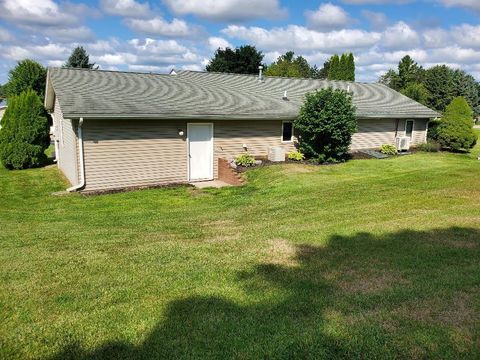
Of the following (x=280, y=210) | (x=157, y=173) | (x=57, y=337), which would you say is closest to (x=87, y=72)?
(x=157, y=173)

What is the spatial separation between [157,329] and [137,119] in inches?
420

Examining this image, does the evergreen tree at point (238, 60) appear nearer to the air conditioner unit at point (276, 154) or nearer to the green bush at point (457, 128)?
the green bush at point (457, 128)

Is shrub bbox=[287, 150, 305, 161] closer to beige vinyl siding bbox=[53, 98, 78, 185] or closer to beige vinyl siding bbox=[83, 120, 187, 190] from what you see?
beige vinyl siding bbox=[83, 120, 187, 190]

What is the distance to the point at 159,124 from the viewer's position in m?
14.4

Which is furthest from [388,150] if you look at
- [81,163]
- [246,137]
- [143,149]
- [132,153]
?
[81,163]

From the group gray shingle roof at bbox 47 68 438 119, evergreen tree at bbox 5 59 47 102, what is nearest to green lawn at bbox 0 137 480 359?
gray shingle roof at bbox 47 68 438 119

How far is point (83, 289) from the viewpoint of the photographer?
5156 mm

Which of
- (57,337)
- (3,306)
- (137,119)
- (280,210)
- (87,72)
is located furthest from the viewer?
(87,72)

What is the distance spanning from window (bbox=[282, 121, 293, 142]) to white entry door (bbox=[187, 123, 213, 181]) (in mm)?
3513

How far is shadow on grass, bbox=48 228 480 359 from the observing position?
368 centimetres

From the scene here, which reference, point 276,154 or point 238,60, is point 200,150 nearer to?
point 276,154

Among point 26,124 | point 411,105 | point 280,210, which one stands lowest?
point 280,210

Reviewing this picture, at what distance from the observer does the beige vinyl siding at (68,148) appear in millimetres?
13643

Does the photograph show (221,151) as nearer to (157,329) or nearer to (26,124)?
(26,124)
